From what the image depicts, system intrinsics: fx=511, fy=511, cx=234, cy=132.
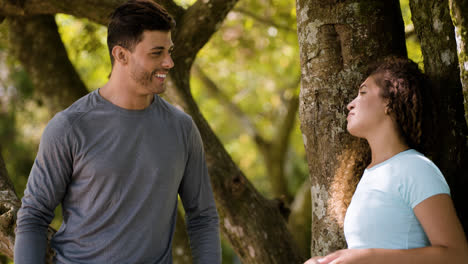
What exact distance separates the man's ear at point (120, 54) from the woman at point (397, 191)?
1.18 m

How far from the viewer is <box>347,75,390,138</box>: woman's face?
7.91 ft

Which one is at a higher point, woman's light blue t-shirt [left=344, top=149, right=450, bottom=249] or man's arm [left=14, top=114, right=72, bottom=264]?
man's arm [left=14, top=114, right=72, bottom=264]

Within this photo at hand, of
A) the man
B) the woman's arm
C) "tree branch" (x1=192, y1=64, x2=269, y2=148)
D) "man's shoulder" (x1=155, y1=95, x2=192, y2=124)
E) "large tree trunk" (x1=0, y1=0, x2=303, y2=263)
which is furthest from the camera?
"tree branch" (x1=192, y1=64, x2=269, y2=148)

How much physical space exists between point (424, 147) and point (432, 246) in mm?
555

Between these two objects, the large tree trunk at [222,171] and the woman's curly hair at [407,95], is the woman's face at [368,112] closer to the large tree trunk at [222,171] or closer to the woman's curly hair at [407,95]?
the woman's curly hair at [407,95]

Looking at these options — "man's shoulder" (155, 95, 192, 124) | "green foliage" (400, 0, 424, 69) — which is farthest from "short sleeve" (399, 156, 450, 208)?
"green foliage" (400, 0, 424, 69)

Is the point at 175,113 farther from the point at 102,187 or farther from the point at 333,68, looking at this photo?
the point at 333,68

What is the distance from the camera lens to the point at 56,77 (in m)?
5.39

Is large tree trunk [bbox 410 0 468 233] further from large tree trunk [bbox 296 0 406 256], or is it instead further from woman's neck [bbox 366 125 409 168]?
woman's neck [bbox 366 125 409 168]

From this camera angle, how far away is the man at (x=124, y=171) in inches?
94.1

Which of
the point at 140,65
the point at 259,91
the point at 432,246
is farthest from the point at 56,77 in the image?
the point at 259,91

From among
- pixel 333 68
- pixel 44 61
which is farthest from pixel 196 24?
pixel 44 61

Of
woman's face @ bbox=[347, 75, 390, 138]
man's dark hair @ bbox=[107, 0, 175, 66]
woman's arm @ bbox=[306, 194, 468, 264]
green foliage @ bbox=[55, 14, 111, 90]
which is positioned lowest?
woman's arm @ bbox=[306, 194, 468, 264]

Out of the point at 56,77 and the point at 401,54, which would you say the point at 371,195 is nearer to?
the point at 401,54
